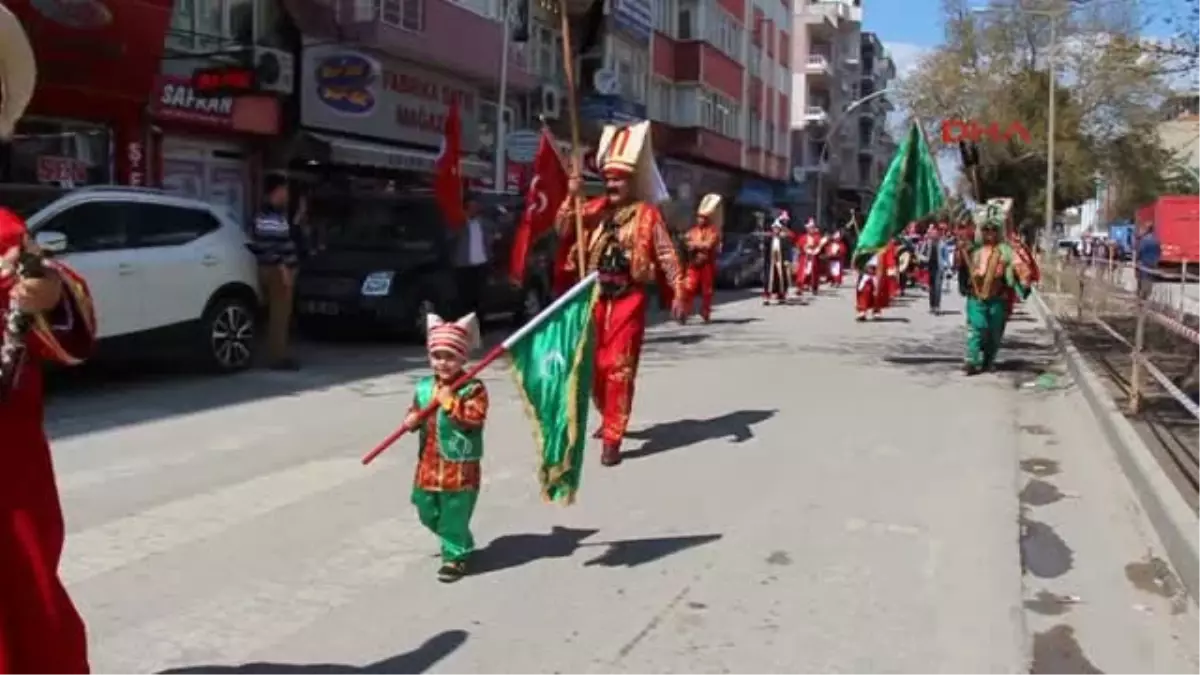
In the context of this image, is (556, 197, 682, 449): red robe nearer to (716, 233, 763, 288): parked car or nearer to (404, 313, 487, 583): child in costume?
(404, 313, 487, 583): child in costume

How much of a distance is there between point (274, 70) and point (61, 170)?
4.16 metres

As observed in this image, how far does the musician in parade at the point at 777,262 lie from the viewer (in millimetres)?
26891

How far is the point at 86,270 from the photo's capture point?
1133 centimetres

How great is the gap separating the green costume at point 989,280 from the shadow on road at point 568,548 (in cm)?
756

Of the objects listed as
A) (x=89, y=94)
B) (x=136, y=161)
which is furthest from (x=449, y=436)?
(x=136, y=161)

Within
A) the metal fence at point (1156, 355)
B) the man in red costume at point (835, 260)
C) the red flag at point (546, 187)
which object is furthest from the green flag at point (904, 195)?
the man in red costume at point (835, 260)

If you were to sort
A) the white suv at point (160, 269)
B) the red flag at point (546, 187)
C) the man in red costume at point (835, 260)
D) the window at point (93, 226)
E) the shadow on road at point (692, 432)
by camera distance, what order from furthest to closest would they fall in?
the man in red costume at point (835, 260)
the white suv at point (160, 269)
the window at point (93, 226)
the red flag at point (546, 187)
the shadow on road at point (692, 432)

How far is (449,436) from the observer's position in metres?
5.82

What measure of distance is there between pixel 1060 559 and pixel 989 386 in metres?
7.14

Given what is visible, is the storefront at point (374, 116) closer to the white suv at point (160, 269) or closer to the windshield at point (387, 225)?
the windshield at point (387, 225)

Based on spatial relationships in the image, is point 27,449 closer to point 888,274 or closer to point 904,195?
point 904,195

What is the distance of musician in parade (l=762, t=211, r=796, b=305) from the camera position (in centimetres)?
2689

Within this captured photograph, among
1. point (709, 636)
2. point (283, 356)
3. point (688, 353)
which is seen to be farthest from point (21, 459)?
point (688, 353)

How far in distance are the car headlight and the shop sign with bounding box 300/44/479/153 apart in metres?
6.80
